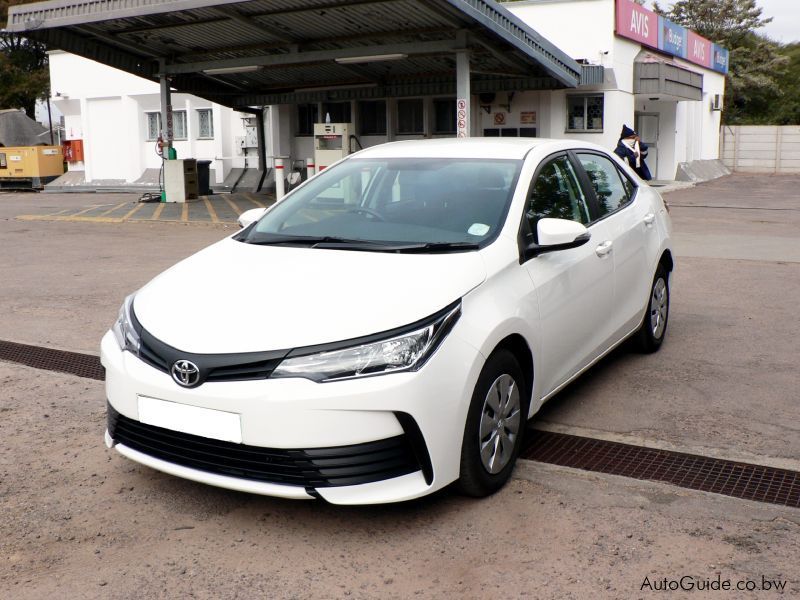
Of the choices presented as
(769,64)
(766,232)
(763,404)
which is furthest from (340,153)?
(769,64)

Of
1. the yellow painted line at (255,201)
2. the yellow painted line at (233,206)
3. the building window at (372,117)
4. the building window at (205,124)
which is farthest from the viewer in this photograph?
the building window at (205,124)

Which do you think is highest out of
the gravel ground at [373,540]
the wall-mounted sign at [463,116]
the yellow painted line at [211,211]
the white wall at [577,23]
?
the white wall at [577,23]

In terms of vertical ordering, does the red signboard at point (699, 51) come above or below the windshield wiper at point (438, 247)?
above

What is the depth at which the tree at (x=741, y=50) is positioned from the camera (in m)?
46.6

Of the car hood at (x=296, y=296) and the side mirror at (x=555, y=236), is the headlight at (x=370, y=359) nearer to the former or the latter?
the car hood at (x=296, y=296)

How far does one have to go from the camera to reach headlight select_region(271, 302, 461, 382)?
3.17m

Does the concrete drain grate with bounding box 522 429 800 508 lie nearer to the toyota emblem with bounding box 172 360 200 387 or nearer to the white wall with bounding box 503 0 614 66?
the toyota emblem with bounding box 172 360 200 387

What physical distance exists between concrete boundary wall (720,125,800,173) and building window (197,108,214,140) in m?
21.6

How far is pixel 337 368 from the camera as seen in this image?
3.18 metres

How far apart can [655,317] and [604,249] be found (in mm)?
1436

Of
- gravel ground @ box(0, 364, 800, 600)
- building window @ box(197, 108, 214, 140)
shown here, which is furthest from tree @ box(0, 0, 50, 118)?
gravel ground @ box(0, 364, 800, 600)

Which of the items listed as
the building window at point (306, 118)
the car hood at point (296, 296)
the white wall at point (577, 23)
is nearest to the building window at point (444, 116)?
the white wall at point (577, 23)

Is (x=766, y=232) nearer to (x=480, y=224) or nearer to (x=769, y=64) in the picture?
(x=480, y=224)

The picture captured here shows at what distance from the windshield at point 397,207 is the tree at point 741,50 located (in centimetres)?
4622
